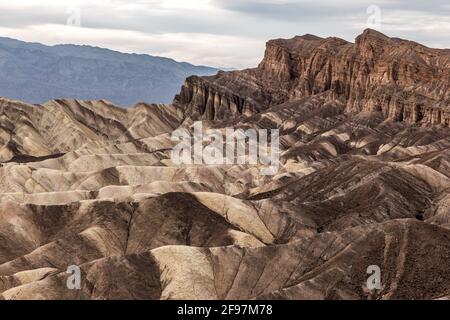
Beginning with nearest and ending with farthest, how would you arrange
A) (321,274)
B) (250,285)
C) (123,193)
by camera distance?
1. (321,274)
2. (250,285)
3. (123,193)

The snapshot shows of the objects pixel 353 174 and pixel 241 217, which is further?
pixel 353 174

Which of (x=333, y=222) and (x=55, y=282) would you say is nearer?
(x=55, y=282)

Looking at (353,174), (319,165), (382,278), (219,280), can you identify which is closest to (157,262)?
(219,280)

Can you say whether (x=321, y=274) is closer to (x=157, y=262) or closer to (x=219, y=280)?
(x=219, y=280)

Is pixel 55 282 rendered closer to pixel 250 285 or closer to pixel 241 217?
pixel 250 285

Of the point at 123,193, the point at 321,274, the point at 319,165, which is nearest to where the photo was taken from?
the point at 321,274

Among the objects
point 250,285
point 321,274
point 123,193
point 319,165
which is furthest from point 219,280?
point 319,165
